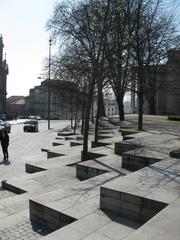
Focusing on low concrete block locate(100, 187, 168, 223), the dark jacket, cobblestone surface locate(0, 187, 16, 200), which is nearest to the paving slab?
low concrete block locate(100, 187, 168, 223)

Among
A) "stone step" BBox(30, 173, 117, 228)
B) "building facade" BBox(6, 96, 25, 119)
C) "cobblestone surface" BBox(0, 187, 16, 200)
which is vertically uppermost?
"building facade" BBox(6, 96, 25, 119)

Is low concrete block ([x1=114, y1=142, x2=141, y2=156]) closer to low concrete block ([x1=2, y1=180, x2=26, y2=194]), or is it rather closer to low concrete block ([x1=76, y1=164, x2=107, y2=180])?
low concrete block ([x1=76, y1=164, x2=107, y2=180])

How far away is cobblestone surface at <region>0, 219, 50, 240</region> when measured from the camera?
15.7 ft

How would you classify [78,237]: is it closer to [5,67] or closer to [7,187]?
[7,187]

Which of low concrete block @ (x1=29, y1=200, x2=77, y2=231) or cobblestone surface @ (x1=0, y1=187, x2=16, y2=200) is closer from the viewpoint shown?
low concrete block @ (x1=29, y1=200, x2=77, y2=231)

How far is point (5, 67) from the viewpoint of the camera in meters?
98.0

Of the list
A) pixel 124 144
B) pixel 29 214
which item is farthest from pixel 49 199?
pixel 124 144

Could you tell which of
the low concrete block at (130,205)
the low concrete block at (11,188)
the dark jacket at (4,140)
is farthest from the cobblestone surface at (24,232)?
the dark jacket at (4,140)

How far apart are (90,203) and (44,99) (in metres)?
114

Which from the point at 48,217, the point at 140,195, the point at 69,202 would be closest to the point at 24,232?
the point at 48,217

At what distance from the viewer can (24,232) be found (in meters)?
5.00

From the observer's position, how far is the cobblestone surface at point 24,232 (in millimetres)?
4785

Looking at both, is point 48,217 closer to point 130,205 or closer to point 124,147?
point 130,205

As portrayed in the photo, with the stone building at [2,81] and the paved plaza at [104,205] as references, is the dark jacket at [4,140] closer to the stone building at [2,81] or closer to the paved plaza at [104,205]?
the paved plaza at [104,205]
